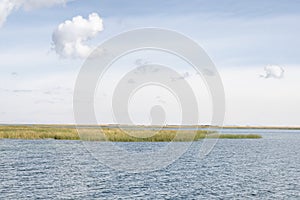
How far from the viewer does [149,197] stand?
29109mm

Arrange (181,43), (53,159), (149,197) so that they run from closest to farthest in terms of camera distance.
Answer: (149,197)
(53,159)
(181,43)

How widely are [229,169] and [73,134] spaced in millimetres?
47921

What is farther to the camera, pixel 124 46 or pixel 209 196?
pixel 124 46

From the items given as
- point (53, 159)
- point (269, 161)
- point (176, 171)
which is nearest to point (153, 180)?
point (176, 171)

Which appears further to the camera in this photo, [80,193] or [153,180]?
[153,180]

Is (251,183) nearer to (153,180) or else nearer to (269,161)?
(153,180)

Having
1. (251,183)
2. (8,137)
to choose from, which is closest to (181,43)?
(251,183)

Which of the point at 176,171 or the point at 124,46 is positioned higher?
the point at 124,46

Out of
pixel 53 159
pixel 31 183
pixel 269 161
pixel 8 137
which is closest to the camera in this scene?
pixel 31 183

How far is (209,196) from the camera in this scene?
2997 centimetres

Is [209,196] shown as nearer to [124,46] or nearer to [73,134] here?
[124,46]

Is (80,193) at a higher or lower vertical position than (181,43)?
lower

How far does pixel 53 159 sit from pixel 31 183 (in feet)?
56.9

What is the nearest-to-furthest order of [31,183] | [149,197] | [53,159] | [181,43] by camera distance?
1. [149,197]
2. [31,183]
3. [53,159]
4. [181,43]
